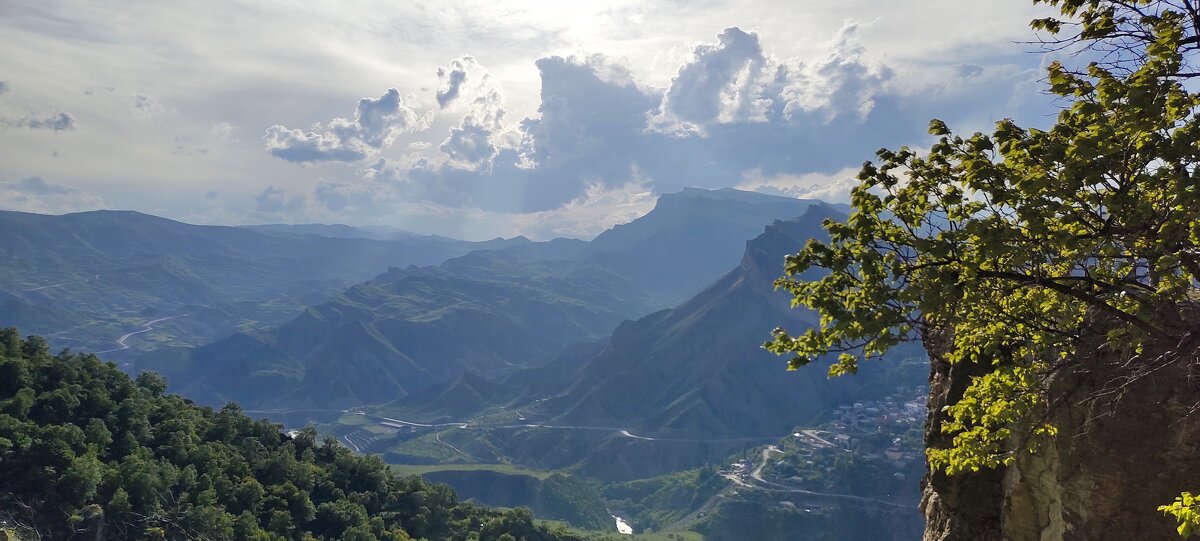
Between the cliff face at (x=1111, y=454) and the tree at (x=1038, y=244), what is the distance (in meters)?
0.54

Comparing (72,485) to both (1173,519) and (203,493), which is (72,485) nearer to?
(203,493)

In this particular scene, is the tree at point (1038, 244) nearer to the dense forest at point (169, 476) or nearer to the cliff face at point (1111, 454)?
the cliff face at point (1111, 454)

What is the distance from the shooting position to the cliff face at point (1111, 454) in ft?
52.5

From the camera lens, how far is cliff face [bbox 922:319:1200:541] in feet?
52.5

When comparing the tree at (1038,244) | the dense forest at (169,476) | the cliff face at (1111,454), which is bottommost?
the dense forest at (169,476)

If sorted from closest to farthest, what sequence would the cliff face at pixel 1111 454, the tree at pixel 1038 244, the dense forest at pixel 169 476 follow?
the tree at pixel 1038 244, the cliff face at pixel 1111 454, the dense forest at pixel 169 476

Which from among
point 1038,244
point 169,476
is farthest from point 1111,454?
point 169,476

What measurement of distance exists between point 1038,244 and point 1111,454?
6587 millimetres

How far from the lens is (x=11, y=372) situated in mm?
74625

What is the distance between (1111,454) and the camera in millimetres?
16641

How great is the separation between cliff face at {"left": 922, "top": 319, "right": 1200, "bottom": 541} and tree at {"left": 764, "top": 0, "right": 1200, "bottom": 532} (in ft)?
1.78

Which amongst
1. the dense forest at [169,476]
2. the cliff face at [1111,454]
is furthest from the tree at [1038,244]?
the dense forest at [169,476]

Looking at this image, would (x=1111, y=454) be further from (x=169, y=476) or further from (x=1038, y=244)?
(x=169, y=476)

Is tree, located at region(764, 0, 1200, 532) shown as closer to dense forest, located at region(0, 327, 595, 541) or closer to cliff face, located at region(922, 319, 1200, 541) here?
cliff face, located at region(922, 319, 1200, 541)
